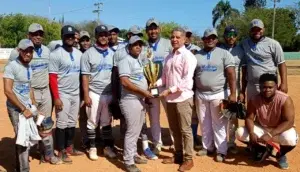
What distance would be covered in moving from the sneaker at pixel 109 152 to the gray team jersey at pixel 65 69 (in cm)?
116

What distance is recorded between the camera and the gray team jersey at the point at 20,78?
5012 mm

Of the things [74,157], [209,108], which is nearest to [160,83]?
[209,108]

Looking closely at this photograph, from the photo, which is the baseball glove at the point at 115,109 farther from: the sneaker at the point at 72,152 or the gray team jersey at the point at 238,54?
the gray team jersey at the point at 238,54

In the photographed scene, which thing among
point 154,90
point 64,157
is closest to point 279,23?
point 154,90

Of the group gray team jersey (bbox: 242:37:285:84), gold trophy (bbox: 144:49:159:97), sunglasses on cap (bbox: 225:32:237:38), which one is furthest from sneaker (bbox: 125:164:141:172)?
sunglasses on cap (bbox: 225:32:237:38)

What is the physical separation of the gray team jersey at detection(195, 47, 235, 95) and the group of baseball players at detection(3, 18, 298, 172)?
0.05 feet

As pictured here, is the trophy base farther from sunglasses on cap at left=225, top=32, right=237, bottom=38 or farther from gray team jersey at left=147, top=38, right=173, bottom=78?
sunglasses on cap at left=225, top=32, right=237, bottom=38

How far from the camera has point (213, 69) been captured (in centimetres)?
589

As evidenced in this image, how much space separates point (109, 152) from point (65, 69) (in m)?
1.65

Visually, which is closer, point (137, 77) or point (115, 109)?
point (137, 77)

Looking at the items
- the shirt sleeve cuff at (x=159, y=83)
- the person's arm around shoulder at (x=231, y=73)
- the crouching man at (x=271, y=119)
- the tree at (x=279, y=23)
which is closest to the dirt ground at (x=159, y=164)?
the crouching man at (x=271, y=119)

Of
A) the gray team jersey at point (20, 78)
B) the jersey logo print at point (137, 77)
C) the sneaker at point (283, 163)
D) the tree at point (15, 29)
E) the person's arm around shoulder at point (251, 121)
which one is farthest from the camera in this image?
the tree at point (15, 29)

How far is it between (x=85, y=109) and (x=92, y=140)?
643 mm

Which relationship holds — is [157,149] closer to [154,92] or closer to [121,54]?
[154,92]
